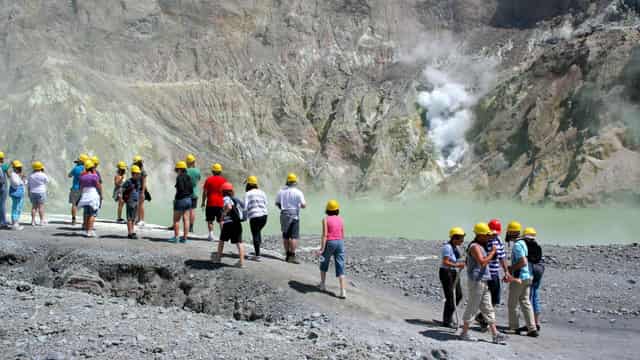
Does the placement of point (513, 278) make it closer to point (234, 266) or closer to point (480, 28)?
point (234, 266)

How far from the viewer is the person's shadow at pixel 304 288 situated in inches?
475

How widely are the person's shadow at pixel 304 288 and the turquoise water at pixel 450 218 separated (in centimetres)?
1533

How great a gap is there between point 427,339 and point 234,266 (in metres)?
3.76

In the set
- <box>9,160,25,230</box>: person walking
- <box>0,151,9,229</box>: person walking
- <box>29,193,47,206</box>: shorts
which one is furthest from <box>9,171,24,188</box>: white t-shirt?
<box>29,193,47,206</box>: shorts

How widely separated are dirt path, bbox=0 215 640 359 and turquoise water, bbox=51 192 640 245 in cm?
1331

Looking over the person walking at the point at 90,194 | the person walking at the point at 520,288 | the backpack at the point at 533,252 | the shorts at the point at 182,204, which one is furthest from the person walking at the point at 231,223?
the backpack at the point at 533,252

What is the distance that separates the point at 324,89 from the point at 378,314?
5570cm

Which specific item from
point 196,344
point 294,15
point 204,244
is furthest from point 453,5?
point 196,344

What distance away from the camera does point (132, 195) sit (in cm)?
1450

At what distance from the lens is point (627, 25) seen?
173 feet

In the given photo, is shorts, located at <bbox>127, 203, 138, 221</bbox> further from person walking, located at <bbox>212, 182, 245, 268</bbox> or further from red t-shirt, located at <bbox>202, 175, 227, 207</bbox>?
person walking, located at <bbox>212, 182, 245, 268</bbox>

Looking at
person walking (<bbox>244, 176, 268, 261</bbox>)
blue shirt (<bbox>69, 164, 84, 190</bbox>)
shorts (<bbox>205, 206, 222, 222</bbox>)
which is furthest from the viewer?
blue shirt (<bbox>69, 164, 84, 190</bbox>)

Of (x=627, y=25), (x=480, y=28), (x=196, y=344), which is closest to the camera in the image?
(x=196, y=344)

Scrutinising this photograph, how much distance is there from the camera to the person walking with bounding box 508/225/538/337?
38.3 ft
